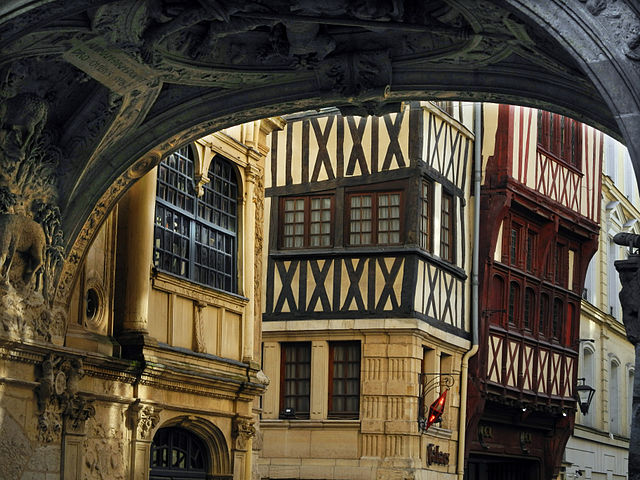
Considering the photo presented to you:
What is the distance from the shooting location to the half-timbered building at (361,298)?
67.6 feet

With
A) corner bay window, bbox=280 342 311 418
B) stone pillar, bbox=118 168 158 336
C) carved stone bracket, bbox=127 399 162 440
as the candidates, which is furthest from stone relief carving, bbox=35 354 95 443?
corner bay window, bbox=280 342 311 418

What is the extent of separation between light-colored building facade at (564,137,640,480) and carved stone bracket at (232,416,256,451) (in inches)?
510

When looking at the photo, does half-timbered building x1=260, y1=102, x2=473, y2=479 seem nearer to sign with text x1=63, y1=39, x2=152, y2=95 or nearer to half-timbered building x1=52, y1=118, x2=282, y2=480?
half-timbered building x1=52, y1=118, x2=282, y2=480

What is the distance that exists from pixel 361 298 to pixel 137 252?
818 cm

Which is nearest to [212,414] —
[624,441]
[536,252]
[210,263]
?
[210,263]

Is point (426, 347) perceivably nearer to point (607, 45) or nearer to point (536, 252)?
point (536, 252)

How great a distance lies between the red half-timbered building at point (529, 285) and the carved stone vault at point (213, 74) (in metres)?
12.5

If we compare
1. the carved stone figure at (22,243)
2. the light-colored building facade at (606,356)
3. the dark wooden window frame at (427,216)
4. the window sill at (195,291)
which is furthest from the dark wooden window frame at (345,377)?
the carved stone figure at (22,243)

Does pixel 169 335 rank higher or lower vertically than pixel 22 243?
lower

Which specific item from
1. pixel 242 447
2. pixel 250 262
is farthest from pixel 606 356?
pixel 242 447

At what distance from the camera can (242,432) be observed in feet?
49.4

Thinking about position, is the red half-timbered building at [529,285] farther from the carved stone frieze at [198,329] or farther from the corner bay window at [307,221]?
the carved stone frieze at [198,329]

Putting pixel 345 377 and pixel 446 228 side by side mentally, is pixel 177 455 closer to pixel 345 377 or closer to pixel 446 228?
pixel 345 377

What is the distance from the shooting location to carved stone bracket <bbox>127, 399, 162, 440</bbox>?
13.1 meters
